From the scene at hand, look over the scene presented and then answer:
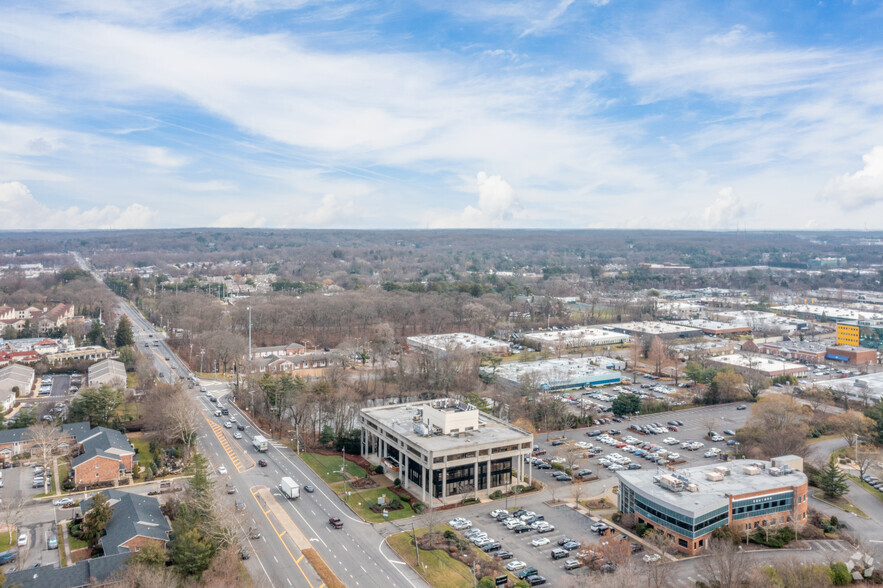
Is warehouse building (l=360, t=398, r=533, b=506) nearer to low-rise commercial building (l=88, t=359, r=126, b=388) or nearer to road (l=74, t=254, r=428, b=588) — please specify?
road (l=74, t=254, r=428, b=588)

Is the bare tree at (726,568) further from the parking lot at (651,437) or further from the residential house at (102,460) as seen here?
the residential house at (102,460)

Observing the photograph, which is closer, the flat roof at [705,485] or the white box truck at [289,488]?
the flat roof at [705,485]

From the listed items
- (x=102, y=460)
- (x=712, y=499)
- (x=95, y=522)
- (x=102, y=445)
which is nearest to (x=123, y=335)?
(x=102, y=445)

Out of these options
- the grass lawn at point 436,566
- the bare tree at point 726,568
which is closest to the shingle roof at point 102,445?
the grass lawn at point 436,566

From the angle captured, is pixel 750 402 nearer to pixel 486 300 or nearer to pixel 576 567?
pixel 576 567

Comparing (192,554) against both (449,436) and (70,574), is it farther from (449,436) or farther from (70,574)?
(449,436)

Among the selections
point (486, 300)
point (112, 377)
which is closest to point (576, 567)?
point (112, 377)
